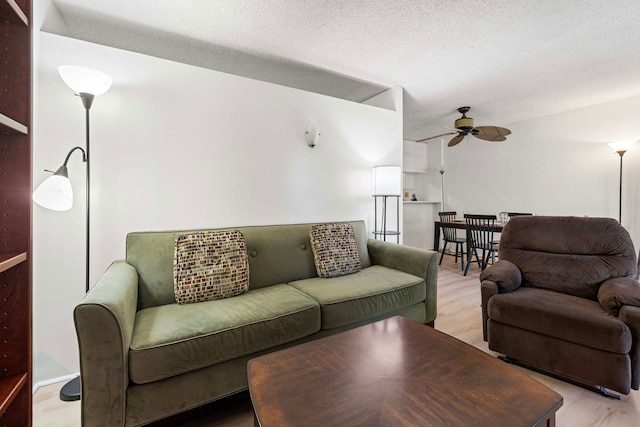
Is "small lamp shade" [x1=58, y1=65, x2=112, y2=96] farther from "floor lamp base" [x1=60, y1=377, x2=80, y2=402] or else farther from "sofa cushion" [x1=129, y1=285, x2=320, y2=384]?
"floor lamp base" [x1=60, y1=377, x2=80, y2=402]

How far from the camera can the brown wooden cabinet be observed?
2.69 feet

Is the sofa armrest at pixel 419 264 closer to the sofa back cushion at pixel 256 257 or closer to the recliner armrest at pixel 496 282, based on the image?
the sofa back cushion at pixel 256 257

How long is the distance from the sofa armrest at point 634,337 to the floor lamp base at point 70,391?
2.92m

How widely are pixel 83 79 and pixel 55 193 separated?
647 mm

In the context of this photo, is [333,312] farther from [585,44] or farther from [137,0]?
[585,44]

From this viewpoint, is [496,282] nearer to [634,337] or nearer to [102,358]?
[634,337]

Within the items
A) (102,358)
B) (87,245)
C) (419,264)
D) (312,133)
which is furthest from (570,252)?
(87,245)

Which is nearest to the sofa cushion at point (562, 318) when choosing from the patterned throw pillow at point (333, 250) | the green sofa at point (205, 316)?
the green sofa at point (205, 316)

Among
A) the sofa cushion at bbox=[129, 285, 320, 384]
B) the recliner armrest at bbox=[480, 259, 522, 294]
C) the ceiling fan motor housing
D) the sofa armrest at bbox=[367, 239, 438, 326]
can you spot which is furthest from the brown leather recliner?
the ceiling fan motor housing

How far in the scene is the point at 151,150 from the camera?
6.46 feet

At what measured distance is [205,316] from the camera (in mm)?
1421

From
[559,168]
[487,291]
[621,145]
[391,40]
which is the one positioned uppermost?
[391,40]

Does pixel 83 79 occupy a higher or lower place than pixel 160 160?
higher

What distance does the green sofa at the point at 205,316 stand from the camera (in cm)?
110
